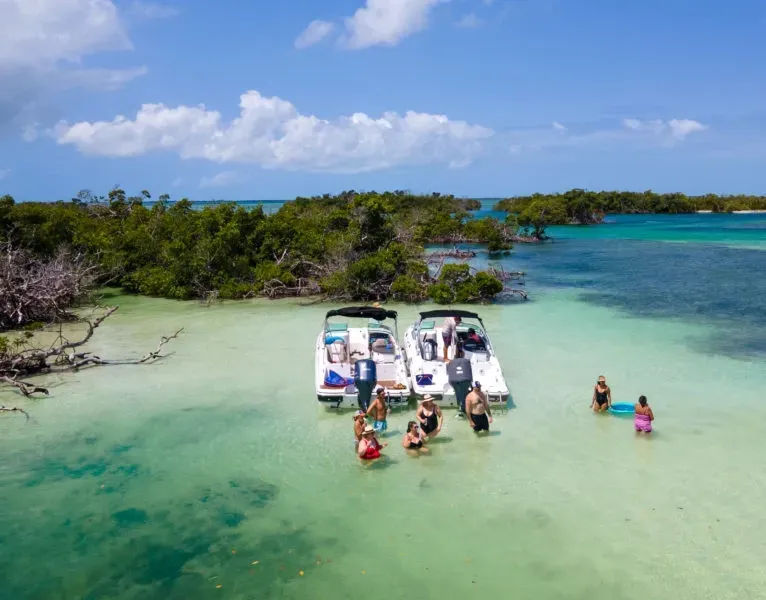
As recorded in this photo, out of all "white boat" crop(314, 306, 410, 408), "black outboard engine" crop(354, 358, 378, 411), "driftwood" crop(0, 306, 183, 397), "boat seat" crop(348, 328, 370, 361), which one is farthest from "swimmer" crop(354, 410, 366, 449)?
"driftwood" crop(0, 306, 183, 397)

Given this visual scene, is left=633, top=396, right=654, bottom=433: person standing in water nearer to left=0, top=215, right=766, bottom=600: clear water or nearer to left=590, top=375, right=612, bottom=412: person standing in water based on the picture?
left=0, top=215, right=766, bottom=600: clear water

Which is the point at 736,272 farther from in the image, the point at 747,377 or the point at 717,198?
the point at 717,198

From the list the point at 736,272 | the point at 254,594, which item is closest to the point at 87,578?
the point at 254,594

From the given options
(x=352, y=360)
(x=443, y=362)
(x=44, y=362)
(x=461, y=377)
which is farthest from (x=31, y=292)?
(x=461, y=377)

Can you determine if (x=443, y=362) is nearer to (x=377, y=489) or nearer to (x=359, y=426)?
(x=359, y=426)

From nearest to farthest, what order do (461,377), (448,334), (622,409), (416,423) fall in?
(416,423)
(461,377)
(622,409)
(448,334)

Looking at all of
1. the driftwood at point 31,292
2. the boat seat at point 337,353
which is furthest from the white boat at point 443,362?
the driftwood at point 31,292
